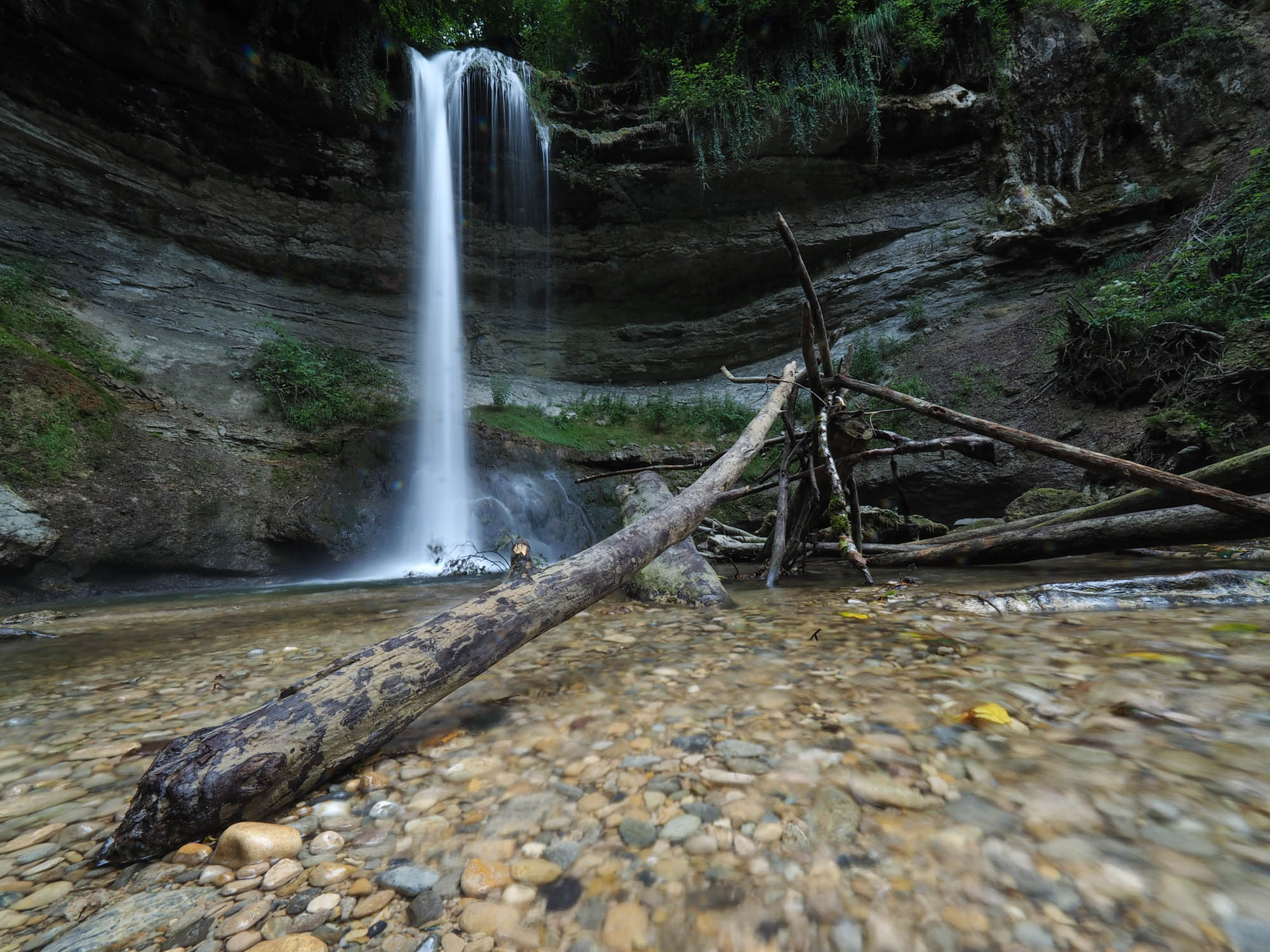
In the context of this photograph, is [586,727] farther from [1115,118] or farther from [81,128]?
[1115,118]

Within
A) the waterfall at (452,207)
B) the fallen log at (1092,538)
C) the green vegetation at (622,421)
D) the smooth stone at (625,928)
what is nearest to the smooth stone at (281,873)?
the smooth stone at (625,928)

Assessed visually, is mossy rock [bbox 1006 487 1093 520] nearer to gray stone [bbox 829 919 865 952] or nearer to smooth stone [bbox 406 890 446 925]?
gray stone [bbox 829 919 865 952]

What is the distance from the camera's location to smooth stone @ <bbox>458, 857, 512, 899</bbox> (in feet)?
2.86

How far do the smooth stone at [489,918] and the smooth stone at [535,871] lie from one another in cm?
6

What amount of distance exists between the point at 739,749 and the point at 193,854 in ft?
3.96

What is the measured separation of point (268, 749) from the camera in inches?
42.2

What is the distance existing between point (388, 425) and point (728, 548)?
753 centimetres

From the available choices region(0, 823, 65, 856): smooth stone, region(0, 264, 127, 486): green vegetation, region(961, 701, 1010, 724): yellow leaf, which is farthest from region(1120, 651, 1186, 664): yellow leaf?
region(0, 264, 127, 486): green vegetation

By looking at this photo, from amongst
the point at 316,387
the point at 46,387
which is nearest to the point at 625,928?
the point at 46,387

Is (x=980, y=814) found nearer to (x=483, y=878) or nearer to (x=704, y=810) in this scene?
(x=704, y=810)

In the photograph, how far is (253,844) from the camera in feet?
3.18

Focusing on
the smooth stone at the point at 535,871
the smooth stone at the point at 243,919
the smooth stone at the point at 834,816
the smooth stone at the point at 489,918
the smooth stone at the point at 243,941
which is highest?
the smooth stone at the point at 834,816

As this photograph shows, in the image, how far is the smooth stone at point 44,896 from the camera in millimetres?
866

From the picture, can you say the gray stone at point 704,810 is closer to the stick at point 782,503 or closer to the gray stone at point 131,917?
the gray stone at point 131,917
